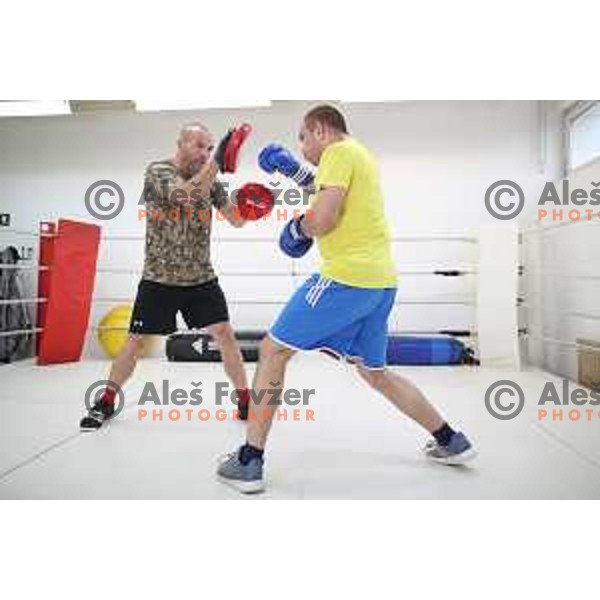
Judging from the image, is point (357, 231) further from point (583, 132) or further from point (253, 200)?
point (583, 132)

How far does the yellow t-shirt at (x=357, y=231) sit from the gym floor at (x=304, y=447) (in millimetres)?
390

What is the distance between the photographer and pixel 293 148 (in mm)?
1365

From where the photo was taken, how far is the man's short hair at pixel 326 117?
1041mm

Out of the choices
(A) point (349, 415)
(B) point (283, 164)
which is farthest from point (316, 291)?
(A) point (349, 415)

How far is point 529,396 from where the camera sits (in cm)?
149

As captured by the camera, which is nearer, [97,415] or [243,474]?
[243,474]

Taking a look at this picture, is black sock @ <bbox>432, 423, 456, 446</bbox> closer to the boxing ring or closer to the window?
the boxing ring

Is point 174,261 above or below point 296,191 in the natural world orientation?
below

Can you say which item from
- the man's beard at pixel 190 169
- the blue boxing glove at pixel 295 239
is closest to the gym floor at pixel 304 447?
the blue boxing glove at pixel 295 239

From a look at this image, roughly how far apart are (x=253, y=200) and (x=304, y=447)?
0.56 meters

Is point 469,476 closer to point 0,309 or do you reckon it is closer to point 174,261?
point 174,261

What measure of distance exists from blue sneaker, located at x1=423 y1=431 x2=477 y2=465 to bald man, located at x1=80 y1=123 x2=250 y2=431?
0.50 meters
